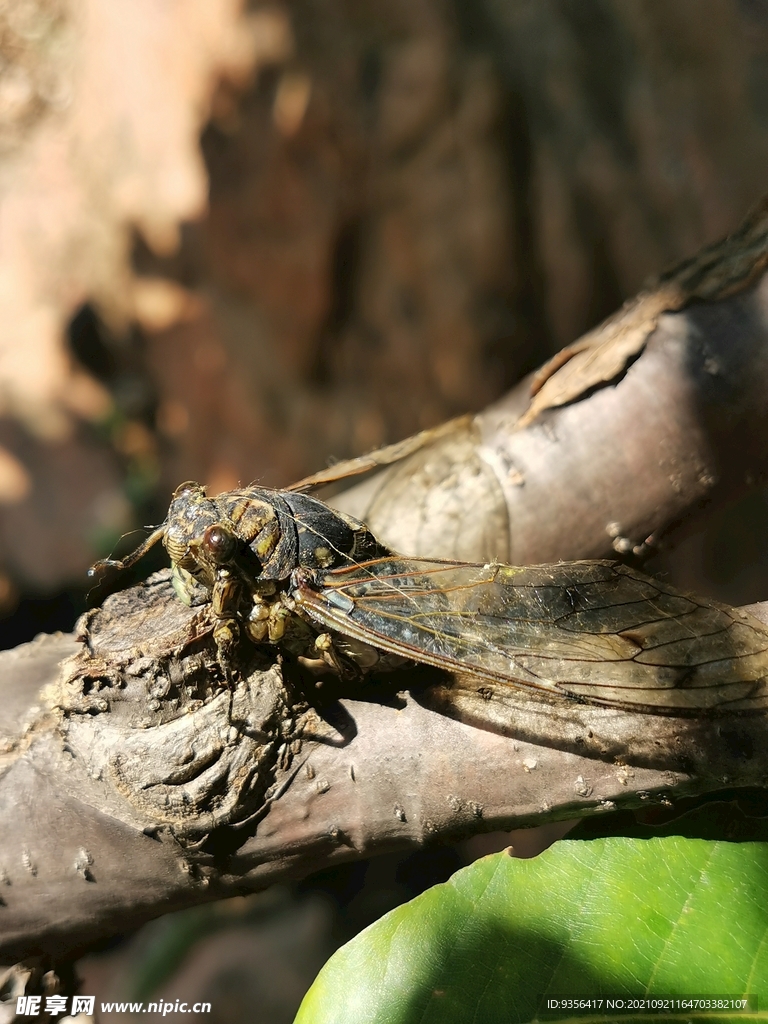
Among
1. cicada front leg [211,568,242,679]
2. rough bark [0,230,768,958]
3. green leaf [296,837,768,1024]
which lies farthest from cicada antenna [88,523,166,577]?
green leaf [296,837,768,1024]

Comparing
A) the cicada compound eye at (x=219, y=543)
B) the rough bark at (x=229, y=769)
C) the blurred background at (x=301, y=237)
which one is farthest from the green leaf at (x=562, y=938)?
the blurred background at (x=301, y=237)

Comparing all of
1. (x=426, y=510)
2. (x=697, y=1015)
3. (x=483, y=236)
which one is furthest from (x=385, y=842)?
(x=483, y=236)

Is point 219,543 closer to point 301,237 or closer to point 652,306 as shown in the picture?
point 652,306

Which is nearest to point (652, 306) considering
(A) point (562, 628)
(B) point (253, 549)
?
(A) point (562, 628)

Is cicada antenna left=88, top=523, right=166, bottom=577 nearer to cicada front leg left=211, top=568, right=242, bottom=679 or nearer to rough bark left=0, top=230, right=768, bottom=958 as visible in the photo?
rough bark left=0, top=230, right=768, bottom=958

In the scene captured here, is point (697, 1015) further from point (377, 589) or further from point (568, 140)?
point (568, 140)
